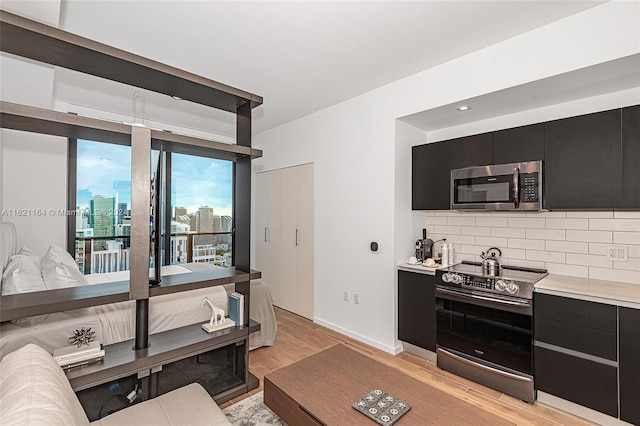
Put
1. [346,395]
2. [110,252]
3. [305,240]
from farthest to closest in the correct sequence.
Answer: [305,240]
[110,252]
[346,395]

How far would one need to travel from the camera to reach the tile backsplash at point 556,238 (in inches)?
98.7

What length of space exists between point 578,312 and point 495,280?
555 mm

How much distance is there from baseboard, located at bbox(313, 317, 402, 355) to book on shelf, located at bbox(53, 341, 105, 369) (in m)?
2.54

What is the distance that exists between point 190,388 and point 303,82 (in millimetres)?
2866

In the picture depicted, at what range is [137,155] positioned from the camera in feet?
6.45

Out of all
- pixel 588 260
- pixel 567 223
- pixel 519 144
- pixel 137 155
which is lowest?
pixel 588 260

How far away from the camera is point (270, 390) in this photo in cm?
199

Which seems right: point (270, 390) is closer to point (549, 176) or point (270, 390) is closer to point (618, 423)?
point (618, 423)

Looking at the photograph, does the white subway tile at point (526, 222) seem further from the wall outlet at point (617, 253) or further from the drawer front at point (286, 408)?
the drawer front at point (286, 408)

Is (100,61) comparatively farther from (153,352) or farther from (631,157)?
(631,157)

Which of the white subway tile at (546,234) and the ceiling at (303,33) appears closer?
the ceiling at (303,33)

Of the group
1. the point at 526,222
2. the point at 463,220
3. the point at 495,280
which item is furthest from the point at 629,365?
the point at 463,220

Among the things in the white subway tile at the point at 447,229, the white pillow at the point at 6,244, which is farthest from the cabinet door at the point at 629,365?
the white pillow at the point at 6,244

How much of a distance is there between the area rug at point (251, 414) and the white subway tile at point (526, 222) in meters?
2.72
